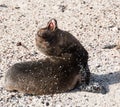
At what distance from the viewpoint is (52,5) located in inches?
441

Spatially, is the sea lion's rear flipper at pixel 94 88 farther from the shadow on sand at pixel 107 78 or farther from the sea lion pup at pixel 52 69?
the shadow on sand at pixel 107 78

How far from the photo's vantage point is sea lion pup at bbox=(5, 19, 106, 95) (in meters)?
7.66

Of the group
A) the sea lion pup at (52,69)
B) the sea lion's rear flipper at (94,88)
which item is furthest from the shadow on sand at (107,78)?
the sea lion pup at (52,69)

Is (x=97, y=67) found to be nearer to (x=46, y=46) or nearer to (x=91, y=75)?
(x=91, y=75)

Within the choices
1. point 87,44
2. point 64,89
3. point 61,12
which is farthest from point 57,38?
point 61,12

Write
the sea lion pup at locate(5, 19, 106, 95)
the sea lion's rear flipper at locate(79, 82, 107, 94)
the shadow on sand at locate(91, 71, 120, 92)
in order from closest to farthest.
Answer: the sea lion pup at locate(5, 19, 106, 95) < the sea lion's rear flipper at locate(79, 82, 107, 94) < the shadow on sand at locate(91, 71, 120, 92)

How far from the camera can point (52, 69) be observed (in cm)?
769

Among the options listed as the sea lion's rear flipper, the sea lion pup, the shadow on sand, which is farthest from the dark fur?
the shadow on sand

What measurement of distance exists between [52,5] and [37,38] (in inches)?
147

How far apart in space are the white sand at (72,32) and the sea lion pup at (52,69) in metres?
0.15

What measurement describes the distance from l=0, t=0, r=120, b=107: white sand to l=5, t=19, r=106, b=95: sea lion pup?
0.15m

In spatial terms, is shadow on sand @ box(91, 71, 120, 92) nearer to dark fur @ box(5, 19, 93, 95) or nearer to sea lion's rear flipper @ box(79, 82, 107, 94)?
sea lion's rear flipper @ box(79, 82, 107, 94)

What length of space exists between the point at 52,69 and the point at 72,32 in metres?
2.48

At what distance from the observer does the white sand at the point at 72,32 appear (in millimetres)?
7691
